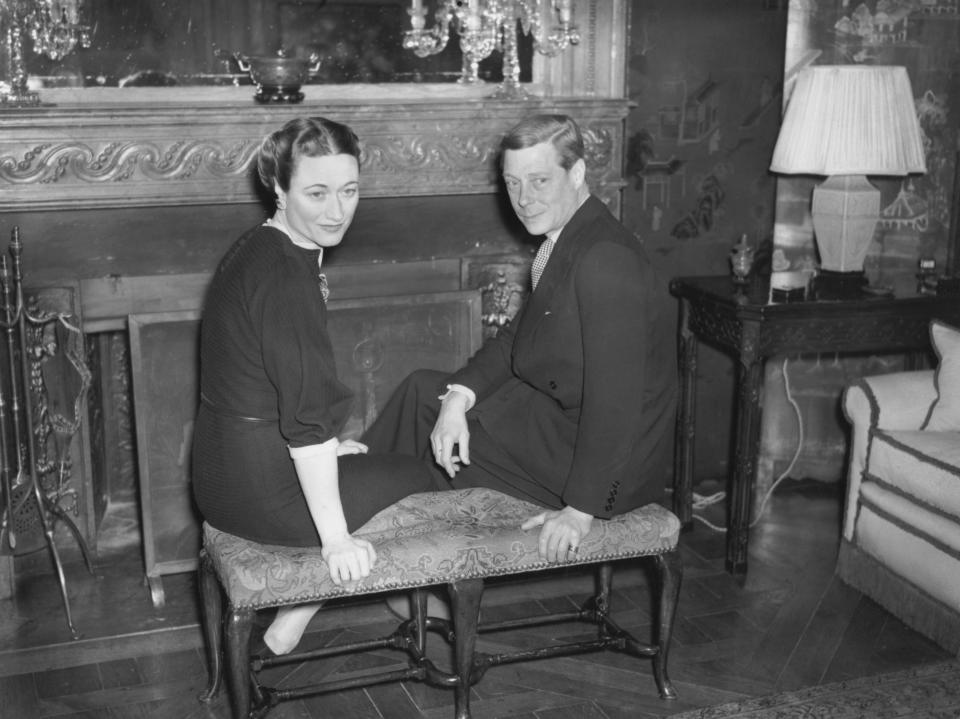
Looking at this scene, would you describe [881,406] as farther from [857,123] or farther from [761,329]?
[857,123]

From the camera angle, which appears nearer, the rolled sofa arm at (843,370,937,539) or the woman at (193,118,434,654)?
the woman at (193,118,434,654)

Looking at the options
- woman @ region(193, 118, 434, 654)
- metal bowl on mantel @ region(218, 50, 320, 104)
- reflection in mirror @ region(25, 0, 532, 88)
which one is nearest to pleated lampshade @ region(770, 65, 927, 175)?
reflection in mirror @ region(25, 0, 532, 88)

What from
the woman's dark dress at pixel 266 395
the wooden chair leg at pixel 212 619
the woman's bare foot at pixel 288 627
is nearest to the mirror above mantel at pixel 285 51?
the woman's dark dress at pixel 266 395

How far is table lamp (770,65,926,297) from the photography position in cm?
371

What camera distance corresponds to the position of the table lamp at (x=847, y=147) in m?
A: 3.71

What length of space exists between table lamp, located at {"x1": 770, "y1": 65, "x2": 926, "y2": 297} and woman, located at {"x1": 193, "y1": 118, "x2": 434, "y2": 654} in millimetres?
1809

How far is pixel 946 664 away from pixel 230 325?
213 cm

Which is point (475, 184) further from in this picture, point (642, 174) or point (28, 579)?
point (28, 579)

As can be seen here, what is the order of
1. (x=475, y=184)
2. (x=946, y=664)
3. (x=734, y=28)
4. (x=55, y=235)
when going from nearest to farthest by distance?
(x=946, y=664)
(x=55, y=235)
(x=475, y=184)
(x=734, y=28)

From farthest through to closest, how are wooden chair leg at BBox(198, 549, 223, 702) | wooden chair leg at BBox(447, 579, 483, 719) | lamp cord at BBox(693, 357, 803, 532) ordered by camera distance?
lamp cord at BBox(693, 357, 803, 532)
wooden chair leg at BBox(198, 549, 223, 702)
wooden chair leg at BBox(447, 579, 483, 719)

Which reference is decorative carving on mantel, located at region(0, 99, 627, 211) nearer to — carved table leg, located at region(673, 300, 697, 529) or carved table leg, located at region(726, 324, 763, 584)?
carved table leg, located at region(673, 300, 697, 529)

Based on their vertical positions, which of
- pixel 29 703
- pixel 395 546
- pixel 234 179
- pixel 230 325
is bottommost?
pixel 29 703

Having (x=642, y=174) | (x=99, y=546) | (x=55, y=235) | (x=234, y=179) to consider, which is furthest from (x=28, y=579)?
(x=642, y=174)

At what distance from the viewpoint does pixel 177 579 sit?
3.71m
